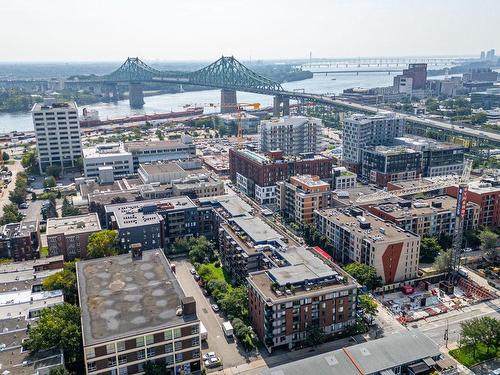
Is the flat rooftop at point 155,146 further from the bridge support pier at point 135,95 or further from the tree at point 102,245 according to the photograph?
the bridge support pier at point 135,95

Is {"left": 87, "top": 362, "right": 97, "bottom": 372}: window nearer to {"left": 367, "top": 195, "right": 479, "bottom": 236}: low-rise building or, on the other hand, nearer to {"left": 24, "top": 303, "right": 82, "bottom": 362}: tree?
{"left": 24, "top": 303, "right": 82, "bottom": 362}: tree

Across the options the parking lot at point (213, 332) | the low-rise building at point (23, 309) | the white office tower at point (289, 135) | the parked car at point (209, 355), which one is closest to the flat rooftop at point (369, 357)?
the parking lot at point (213, 332)

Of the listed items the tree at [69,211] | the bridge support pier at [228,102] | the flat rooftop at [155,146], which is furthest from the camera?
the bridge support pier at [228,102]

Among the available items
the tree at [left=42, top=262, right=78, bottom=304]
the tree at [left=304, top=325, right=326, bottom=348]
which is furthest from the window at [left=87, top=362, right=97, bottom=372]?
the tree at [left=304, top=325, right=326, bottom=348]

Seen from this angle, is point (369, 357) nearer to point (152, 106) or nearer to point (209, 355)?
point (209, 355)

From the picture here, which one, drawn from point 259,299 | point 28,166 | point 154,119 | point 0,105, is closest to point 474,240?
point 259,299

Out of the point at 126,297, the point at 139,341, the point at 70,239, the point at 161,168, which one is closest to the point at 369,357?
the point at 139,341

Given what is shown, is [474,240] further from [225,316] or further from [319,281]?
[225,316]
